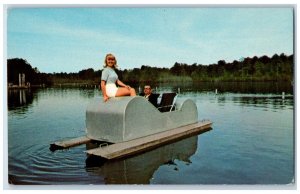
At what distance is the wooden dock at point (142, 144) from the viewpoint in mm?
8055

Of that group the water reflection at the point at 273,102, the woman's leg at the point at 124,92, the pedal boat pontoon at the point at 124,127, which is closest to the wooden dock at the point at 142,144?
the pedal boat pontoon at the point at 124,127

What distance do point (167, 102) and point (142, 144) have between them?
249 centimetres

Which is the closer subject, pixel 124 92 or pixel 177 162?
pixel 177 162

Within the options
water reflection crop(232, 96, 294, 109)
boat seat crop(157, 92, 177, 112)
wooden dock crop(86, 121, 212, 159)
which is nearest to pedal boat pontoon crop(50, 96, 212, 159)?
wooden dock crop(86, 121, 212, 159)

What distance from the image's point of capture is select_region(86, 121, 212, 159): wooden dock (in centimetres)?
805

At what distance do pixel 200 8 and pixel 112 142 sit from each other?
3.90 m

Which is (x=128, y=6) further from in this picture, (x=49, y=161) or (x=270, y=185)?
(x=270, y=185)

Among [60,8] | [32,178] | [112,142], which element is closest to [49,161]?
[32,178]

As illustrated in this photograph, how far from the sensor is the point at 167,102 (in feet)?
36.0

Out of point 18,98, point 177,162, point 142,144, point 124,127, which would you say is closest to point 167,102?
point 142,144

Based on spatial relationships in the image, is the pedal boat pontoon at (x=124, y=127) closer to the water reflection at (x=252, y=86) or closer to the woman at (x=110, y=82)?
the woman at (x=110, y=82)

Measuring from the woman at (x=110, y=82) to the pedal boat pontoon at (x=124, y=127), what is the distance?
0.60 ft

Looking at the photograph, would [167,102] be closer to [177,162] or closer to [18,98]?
[177,162]

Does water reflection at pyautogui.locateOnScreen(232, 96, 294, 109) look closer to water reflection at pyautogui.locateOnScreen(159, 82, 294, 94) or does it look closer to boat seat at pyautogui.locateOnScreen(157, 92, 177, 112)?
water reflection at pyautogui.locateOnScreen(159, 82, 294, 94)
